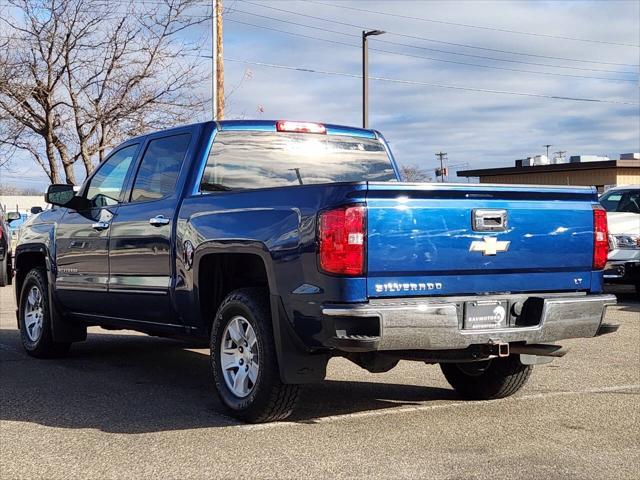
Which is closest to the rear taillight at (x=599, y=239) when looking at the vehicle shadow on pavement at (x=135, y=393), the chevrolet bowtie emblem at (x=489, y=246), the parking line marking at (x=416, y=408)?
the chevrolet bowtie emblem at (x=489, y=246)

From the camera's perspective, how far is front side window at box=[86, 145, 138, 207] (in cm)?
742

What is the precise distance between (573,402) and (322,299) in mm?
2441

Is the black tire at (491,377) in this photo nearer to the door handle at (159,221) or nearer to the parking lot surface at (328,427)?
the parking lot surface at (328,427)

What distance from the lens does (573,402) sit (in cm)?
634

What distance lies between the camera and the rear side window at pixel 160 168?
6.65 metres

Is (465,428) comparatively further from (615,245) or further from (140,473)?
(615,245)

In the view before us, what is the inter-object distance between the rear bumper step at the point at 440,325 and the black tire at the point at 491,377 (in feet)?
2.63

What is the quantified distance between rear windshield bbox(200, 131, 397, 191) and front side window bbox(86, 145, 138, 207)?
3.82 feet

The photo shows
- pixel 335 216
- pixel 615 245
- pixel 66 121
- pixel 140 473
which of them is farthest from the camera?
pixel 66 121

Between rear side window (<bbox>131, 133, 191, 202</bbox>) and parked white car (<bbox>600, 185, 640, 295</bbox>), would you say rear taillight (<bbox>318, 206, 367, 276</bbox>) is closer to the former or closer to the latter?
rear side window (<bbox>131, 133, 191, 202</bbox>)

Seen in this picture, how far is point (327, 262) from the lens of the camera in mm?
4883

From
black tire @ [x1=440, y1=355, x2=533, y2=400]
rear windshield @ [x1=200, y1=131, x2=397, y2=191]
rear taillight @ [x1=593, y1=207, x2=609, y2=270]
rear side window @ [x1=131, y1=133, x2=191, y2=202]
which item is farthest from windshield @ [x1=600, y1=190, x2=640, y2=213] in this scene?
rear side window @ [x1=131, y1=133, x2=191, y2=202]

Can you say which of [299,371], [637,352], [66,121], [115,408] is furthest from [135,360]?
[66,121]

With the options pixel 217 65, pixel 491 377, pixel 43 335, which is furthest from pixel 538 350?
pixel 217 65
